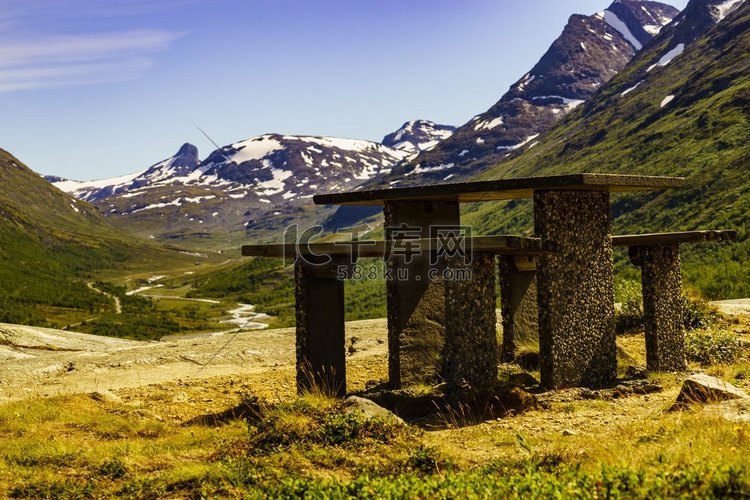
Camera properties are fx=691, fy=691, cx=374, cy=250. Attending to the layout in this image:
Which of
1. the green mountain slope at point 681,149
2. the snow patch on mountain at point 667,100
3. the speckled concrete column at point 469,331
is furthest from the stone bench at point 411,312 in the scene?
the snow patch on mountain at point 667,100

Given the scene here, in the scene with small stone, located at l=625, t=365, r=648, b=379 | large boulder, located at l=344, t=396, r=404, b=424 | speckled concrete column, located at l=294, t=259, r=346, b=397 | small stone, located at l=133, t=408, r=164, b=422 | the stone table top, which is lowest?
small stone, located at l=133, t=408, r=164, b=422

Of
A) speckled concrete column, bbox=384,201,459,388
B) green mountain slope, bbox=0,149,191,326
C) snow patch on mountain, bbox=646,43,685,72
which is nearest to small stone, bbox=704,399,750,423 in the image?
speckled concrete column, bbox=384,201,459,388

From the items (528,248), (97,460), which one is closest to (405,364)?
(528,248)

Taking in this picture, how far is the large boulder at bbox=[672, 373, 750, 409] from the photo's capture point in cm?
1143

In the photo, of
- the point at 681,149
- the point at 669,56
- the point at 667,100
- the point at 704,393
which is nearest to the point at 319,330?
the point at 704,393

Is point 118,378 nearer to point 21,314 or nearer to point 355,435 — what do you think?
point 355,435

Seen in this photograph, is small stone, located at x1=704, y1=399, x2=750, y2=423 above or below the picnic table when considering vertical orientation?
below

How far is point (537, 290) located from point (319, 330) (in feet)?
15.9

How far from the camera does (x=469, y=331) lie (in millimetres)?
13750

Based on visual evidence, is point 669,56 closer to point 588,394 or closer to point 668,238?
point 668,238

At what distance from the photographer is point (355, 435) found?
1079 centimetres

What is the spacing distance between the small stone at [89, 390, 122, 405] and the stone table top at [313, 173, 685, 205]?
23.4ft

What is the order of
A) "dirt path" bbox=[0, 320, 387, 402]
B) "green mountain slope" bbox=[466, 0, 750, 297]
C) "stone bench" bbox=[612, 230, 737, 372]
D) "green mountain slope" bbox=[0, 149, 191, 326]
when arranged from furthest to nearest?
"green mountain slope" bbox=[0, 149, 191, 326], "green mountain slope" bbox=[466, 0, 750, 297], "dirt path" bbox=[0, 320, 387, 402], "stone bench" bbox=[612, 230, 737, 372]

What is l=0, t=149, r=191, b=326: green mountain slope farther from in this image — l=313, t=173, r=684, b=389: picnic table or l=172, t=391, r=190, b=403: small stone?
l=313, t=173, r=684, b=389: picnic table
